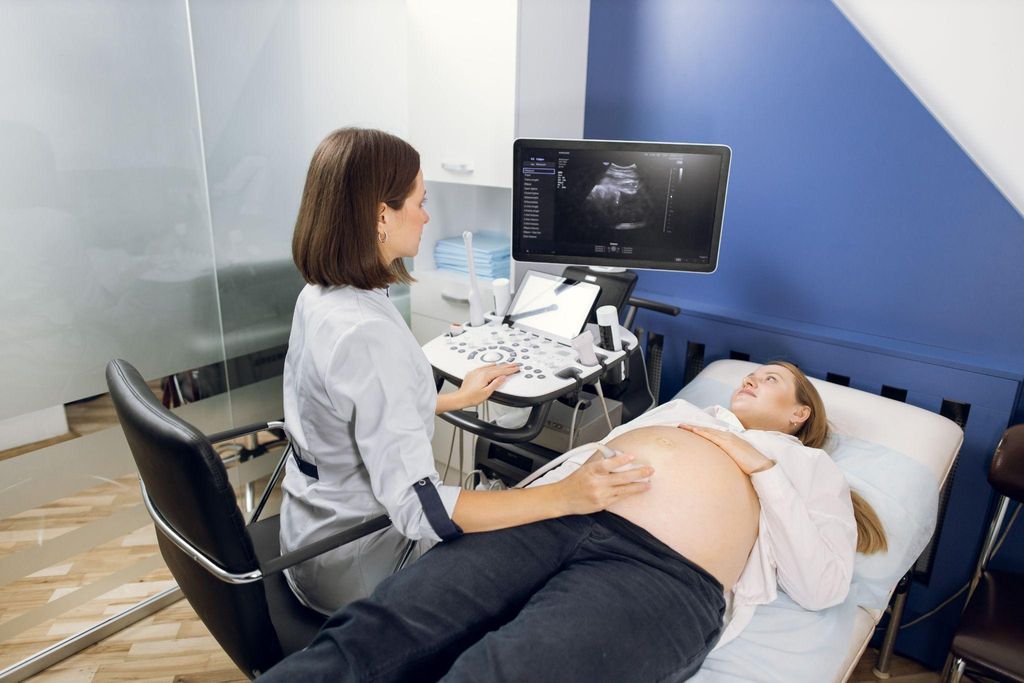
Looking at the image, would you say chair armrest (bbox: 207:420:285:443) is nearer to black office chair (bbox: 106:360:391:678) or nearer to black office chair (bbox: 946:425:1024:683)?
black office chair (bbox: 106:360:391:678)

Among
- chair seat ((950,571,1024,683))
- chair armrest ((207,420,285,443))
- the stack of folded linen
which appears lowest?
chair seat ((950,571,1024,683))

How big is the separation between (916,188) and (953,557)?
96cm

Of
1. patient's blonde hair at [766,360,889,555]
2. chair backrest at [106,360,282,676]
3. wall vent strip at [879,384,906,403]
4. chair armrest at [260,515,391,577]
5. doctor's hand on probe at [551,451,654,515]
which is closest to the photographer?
chair backrest at [106,360,282,676]

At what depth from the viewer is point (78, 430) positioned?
1784 millimetres

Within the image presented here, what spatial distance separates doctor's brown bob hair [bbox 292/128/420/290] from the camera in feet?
3.76

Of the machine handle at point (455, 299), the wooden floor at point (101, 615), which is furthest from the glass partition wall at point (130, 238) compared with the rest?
the machine handle at point (455, 299)

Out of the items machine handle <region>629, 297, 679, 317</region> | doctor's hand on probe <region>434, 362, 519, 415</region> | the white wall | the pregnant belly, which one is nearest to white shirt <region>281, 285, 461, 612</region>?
doctor's hand on probe <region>434, 362, 519, 415</region>

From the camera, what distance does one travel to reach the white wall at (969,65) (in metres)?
1.61

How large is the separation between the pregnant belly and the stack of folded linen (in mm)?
1054

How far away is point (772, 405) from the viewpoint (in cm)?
161

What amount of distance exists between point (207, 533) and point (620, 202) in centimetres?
129

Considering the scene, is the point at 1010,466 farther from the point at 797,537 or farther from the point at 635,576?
the point at 635,576

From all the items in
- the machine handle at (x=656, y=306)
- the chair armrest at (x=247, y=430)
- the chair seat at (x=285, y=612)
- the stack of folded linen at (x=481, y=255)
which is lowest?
the chair seat at (x=285, y=612)

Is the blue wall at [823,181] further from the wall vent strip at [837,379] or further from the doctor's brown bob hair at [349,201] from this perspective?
the doctor's brown bob hair at [349,201]
